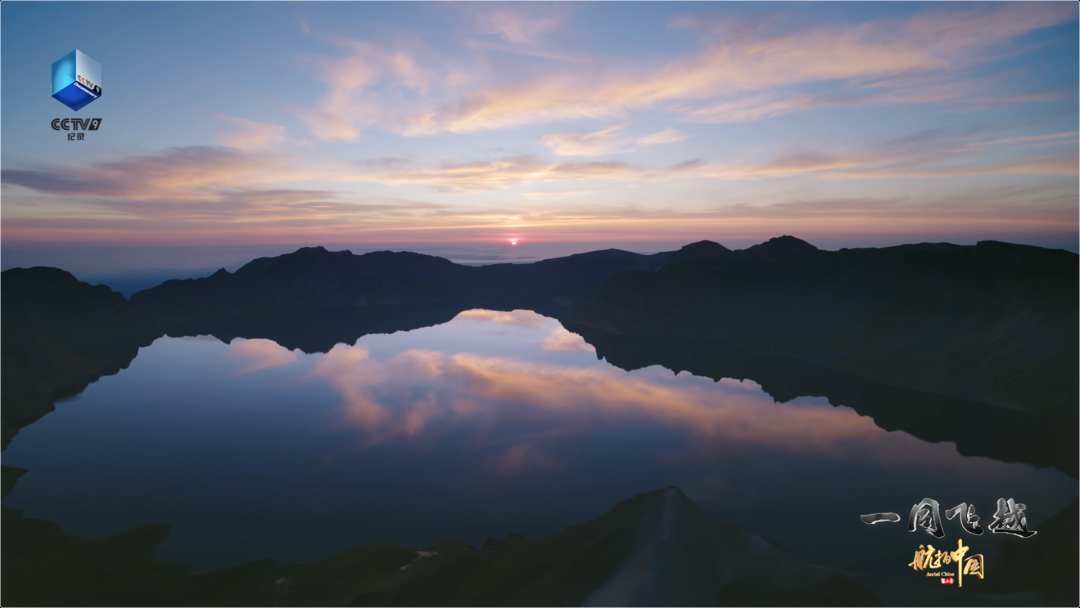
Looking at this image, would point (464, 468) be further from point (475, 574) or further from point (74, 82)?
point (74, 82)

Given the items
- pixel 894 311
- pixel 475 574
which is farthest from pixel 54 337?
pixel 894 311

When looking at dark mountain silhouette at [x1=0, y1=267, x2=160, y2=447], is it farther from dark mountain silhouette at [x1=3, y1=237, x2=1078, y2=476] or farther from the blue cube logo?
the blue cube logo

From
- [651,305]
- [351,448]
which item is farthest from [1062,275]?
[351,448]

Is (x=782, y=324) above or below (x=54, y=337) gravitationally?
below

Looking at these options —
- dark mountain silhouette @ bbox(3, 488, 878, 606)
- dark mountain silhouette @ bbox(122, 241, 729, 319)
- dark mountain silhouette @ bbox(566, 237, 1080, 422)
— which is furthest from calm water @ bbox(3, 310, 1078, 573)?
dark mountain silhouette @ bbox(122, 241, 729, 319)

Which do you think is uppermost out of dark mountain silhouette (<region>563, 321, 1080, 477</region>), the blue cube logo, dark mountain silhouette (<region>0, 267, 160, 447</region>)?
the blue cube logo

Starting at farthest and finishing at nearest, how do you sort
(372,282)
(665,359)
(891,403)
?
(372,282) < (665,359) < (891,403)

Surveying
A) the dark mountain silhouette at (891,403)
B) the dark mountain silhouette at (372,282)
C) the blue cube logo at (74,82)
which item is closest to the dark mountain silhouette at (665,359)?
the dark mountain silhouette at (891,403)
